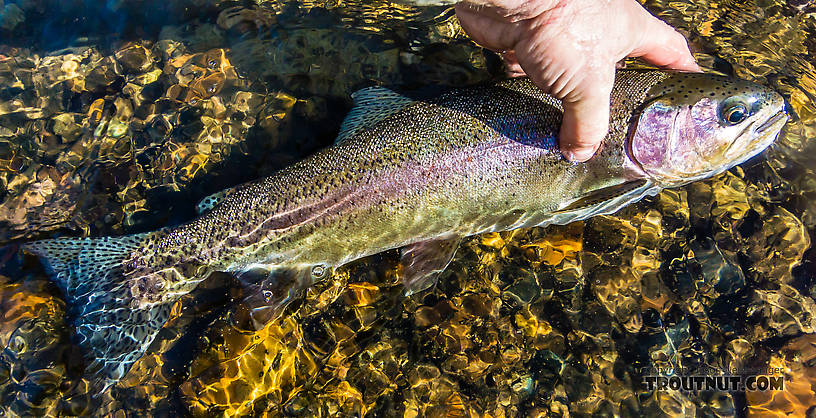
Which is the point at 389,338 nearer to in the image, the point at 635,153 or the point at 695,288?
the point at 635,153

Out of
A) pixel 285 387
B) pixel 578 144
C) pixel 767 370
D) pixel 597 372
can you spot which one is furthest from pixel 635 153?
pixel 285 387

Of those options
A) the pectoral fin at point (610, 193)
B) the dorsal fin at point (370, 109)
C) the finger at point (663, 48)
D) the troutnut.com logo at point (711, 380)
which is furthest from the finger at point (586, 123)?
the troutnut.com logo at point (711, 380)

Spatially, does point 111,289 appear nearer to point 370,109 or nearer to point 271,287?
point 271,287

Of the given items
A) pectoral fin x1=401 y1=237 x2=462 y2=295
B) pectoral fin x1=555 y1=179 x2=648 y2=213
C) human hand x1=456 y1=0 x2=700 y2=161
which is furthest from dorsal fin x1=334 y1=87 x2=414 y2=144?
pectoral fin x1=555 y1=179 x2=648 y2=213

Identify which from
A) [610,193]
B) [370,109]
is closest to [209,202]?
[370,109]

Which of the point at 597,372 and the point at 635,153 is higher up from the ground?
the point at 635,153

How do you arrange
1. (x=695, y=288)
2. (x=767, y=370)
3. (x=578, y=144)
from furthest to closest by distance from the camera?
(x=695, y=288) < (x=767, y=370) < (x=578, y=144)

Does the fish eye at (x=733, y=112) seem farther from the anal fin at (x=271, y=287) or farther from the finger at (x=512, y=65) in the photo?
the anal fin at (x=271, y=287)
